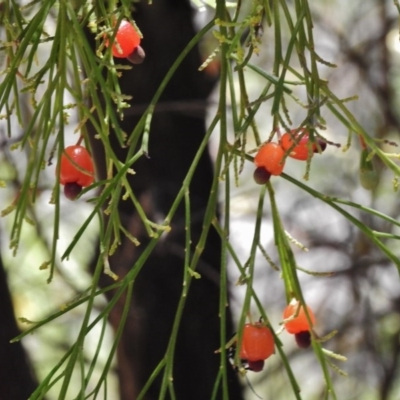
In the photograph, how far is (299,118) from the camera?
126 inches

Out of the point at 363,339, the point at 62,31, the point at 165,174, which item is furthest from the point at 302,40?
the point at 363,339

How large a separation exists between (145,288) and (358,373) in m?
1.27

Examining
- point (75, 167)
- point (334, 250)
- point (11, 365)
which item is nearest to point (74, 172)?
point (75, 167)

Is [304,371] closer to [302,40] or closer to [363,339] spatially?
[363,339]

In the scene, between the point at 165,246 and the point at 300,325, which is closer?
the point at 300,325

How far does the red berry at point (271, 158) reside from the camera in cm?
94

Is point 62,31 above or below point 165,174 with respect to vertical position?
above

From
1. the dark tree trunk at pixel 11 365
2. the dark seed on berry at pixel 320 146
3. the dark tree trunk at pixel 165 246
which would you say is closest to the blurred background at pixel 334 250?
the dark tree trunk at pixel 165 246

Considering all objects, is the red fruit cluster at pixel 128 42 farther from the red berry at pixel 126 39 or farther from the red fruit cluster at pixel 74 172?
the red fruit cluster at pixel 74 172

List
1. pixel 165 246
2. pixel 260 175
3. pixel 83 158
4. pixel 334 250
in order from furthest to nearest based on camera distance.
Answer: pixel 334 250, pixel 165 246, pixel 83 158, pixel 260 175

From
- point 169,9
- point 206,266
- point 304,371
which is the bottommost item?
point 304,371

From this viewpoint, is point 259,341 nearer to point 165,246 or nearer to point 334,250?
point 165,246

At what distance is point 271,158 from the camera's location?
94cm

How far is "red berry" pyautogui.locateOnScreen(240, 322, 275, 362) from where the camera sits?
1034 millimetres
